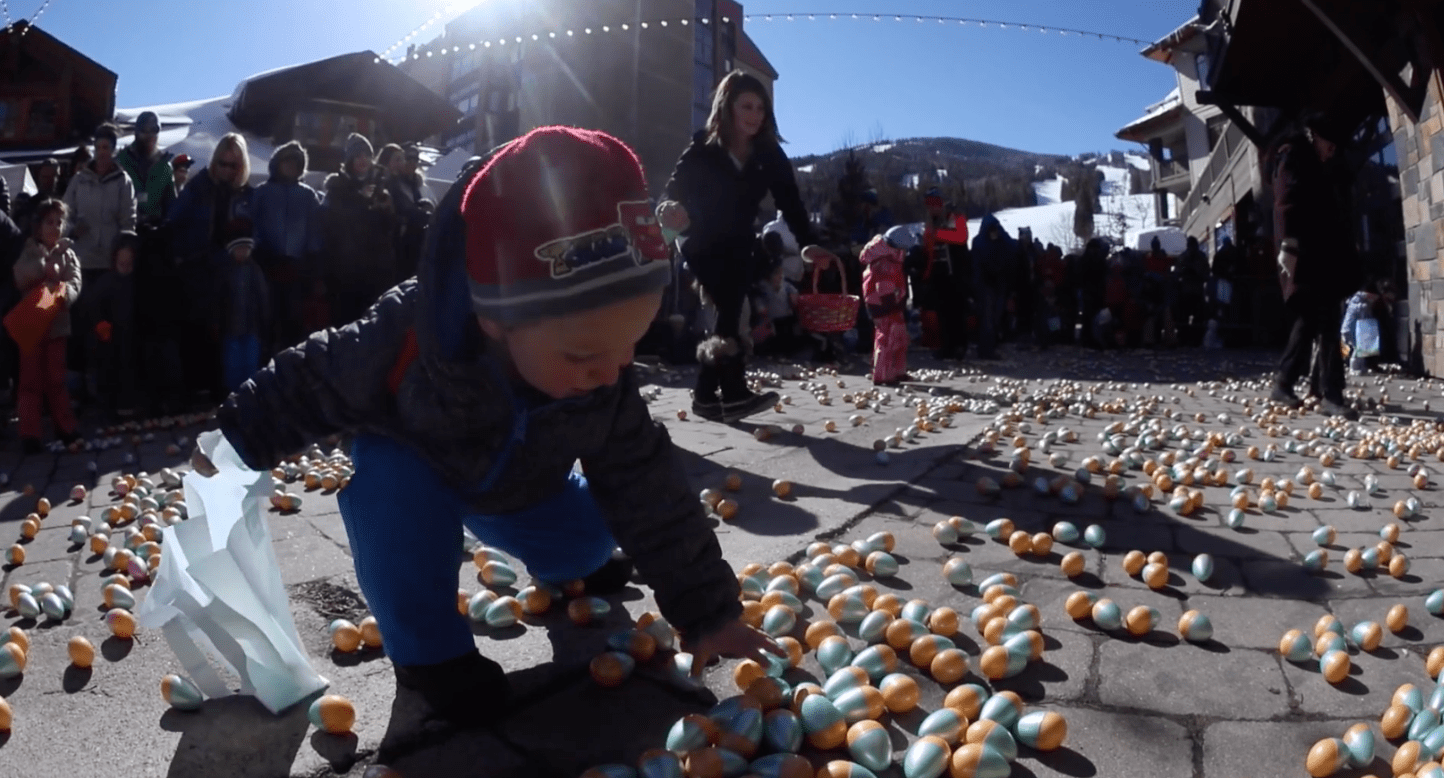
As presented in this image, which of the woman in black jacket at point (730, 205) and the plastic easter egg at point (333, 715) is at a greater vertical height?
the woman in black jacket at point (730, 205)

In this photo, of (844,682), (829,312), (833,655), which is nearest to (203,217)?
(829,312)

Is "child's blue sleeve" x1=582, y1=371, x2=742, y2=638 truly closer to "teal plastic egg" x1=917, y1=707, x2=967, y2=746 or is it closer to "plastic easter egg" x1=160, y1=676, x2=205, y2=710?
"teal plastic egg" x1=917, y1=707, x2=967, y2=746

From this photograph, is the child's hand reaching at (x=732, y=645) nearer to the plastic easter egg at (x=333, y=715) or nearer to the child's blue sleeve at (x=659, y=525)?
the child's blue sleeve at (x=659, y=525)

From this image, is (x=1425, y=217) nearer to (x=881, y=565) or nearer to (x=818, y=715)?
(x=881, y=565)

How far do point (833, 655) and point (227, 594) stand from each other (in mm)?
1128

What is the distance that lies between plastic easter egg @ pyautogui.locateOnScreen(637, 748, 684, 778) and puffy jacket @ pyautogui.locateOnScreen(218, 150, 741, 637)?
0.36m

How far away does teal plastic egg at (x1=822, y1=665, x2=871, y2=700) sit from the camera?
173 cm

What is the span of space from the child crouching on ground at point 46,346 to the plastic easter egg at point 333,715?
4.79 meters

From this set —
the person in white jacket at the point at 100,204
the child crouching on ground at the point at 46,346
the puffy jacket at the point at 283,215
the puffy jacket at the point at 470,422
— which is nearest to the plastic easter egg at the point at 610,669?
the puffy jacket at the point at 470,422

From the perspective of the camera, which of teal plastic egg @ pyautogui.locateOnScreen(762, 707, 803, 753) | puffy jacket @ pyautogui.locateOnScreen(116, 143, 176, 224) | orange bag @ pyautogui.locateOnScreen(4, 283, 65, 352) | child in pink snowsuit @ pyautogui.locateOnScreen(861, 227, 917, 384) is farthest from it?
child in pink snowsuit @ pyautogui.locateOnScreen(861, 227, 917, 384)

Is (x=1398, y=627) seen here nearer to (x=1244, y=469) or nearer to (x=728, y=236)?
(x=1244, y=469)

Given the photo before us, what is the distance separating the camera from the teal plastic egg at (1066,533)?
2.85 m

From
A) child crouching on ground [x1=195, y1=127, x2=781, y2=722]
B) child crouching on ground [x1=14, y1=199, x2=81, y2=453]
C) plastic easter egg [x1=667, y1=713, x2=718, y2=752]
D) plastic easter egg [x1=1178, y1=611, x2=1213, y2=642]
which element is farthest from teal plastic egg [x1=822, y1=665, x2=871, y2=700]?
child crouching on ground [x1=14, y1=199, x2=81, y2=453]

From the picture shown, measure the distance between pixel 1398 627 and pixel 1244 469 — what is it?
1.97 m
